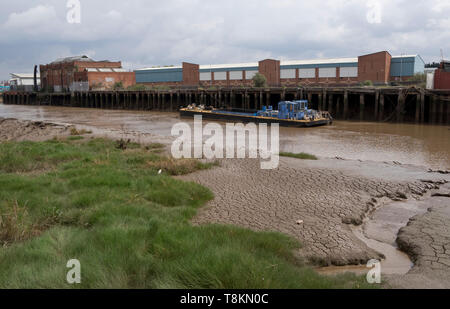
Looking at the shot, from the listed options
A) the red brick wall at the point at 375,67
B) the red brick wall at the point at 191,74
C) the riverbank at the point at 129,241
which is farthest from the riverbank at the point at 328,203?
the red brick wall at the point at 191,74

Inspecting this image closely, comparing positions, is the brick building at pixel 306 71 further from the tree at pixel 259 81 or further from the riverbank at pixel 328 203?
the riverbank at pixel 328 203

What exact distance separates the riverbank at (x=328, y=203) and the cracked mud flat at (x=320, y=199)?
0.04 feet

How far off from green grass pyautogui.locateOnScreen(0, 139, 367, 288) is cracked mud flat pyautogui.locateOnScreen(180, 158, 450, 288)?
667 millimetres

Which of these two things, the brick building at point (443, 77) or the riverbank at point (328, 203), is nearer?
the riverbank at point (328, 203)

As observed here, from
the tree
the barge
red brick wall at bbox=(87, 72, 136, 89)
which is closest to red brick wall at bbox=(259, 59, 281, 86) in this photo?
the tree

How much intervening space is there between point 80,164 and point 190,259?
8529 mm

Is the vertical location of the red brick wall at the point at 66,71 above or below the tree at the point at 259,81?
above

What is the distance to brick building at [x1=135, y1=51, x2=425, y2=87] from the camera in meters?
51.7

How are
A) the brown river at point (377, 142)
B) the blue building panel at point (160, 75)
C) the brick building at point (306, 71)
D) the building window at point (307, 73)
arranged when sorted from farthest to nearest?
the blue building panel at point (160, 75) → the building window at point (307, 73) → the brick building at point (306, 71) → the brown river at point (377, 142)

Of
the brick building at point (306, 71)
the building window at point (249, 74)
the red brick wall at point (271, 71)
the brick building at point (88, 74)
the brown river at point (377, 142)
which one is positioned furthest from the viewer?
the brick building at point (88, 74)

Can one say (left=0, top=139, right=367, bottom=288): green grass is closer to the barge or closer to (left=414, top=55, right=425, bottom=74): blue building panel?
the barge

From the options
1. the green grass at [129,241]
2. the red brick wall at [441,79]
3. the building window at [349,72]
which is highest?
the building window at [349,72]

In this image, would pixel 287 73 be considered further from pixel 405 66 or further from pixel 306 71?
pixel 405 66

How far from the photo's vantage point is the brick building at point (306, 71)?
5172cm
